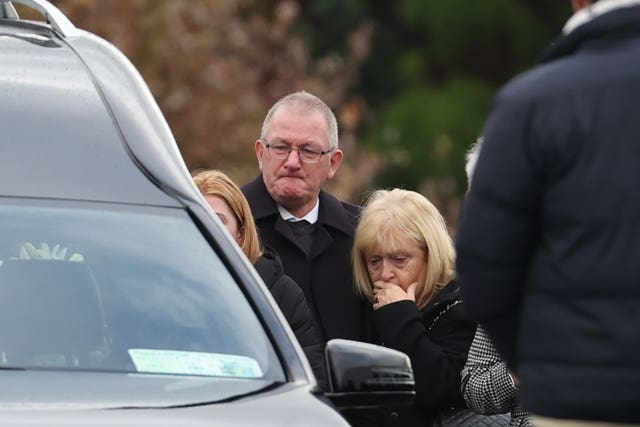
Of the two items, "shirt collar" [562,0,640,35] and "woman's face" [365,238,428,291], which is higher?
"shirt collar" [562,0,640,35]

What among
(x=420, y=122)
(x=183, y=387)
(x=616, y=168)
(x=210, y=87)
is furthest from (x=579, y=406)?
(x=420, y=122)

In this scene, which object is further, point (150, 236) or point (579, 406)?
point (150, 236)

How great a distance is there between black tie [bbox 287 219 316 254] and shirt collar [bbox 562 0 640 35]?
9.48 ft

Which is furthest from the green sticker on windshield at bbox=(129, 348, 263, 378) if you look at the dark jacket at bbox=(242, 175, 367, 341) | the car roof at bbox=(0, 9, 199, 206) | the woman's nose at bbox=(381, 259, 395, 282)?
the dark jacket at bbox=(242, 175, 367, 341)

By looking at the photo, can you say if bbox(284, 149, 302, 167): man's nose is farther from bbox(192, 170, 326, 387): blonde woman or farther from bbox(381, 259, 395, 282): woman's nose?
bbox(381, 259, 395, 282): woman's nose

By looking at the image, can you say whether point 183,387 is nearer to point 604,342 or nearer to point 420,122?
point 604,342

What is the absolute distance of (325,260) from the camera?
23.8 feet

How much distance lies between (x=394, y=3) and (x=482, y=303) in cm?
3325

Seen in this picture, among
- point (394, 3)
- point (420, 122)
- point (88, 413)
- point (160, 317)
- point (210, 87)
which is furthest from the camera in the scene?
point (394, 3)

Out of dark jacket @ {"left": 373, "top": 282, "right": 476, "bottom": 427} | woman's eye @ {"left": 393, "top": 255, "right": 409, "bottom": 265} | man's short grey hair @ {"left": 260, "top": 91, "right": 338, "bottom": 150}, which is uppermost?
man's short grey hair @ {"left": 260, "top": 91, "right": 338, "bottom": 150}

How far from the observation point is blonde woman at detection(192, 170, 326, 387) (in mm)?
6578

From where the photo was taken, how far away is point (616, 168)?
429cm

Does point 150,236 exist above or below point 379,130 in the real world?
above

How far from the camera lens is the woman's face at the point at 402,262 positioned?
682cm
